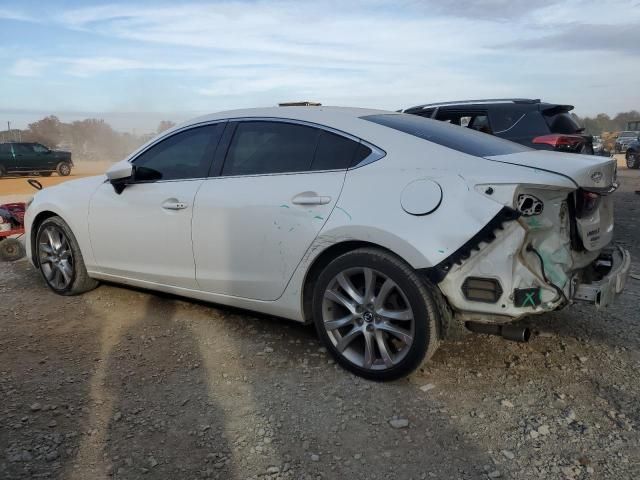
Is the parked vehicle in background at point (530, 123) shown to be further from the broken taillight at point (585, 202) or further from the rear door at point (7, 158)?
the rear door at point (7, 158)

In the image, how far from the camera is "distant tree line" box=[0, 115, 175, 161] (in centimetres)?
5422

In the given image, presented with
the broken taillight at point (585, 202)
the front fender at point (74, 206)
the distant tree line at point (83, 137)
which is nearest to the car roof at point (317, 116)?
the front fender at point (74, 206)

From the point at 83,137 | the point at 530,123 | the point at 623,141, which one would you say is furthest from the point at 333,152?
the point at 83,137

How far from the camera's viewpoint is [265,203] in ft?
11.9

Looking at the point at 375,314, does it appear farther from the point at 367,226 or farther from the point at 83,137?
the point at 83,137

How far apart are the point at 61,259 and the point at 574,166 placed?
13.6ft

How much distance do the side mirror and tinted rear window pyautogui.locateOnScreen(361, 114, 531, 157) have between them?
1836 millimetres

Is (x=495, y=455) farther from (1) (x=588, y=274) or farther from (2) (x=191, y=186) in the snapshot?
(2) (x=191, y=186)

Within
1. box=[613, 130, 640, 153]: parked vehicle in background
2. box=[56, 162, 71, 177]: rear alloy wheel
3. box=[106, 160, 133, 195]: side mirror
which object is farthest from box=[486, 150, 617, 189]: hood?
box=[613, 130, 640, 153]: parked vehicle in background

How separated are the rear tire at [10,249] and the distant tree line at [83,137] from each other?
149ft

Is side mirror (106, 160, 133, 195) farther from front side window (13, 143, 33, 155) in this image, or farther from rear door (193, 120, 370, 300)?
front side window (13, 143, 33, 155)

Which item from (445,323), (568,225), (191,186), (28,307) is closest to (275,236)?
(191,186)

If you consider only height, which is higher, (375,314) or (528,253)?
(528,253)

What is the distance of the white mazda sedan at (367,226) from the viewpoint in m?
2.95
